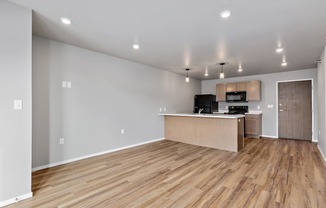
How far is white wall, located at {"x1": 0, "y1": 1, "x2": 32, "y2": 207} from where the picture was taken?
6.71 feet

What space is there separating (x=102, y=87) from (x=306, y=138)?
269 inches

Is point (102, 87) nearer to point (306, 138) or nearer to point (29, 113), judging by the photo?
point (29, 113)

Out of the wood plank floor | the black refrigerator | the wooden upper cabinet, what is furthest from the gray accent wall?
the wooden upper cabinet

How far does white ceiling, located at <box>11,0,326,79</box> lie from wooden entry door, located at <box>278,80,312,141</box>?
1871mm

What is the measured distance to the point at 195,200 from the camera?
84.5 inches

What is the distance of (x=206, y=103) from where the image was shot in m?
7.09

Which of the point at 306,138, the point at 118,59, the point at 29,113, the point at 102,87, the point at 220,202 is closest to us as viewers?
the point at 220,202

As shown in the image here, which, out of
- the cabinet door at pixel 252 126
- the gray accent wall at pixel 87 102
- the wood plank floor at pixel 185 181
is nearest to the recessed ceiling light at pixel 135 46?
the gray accent wall at pixel 87 102

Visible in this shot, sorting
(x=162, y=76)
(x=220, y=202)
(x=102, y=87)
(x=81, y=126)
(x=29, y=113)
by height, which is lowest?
(x=220, y=202)

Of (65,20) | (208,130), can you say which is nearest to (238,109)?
(208,130)

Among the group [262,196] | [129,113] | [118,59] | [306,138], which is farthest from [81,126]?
[306,138]

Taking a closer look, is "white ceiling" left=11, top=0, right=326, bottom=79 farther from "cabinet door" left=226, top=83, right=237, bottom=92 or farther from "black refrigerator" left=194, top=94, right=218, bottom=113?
"black refrigerator" left=194, top=94, right=218, bottom=113

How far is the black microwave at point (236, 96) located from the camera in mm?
6559

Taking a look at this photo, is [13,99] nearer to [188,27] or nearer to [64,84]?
[64,84]
